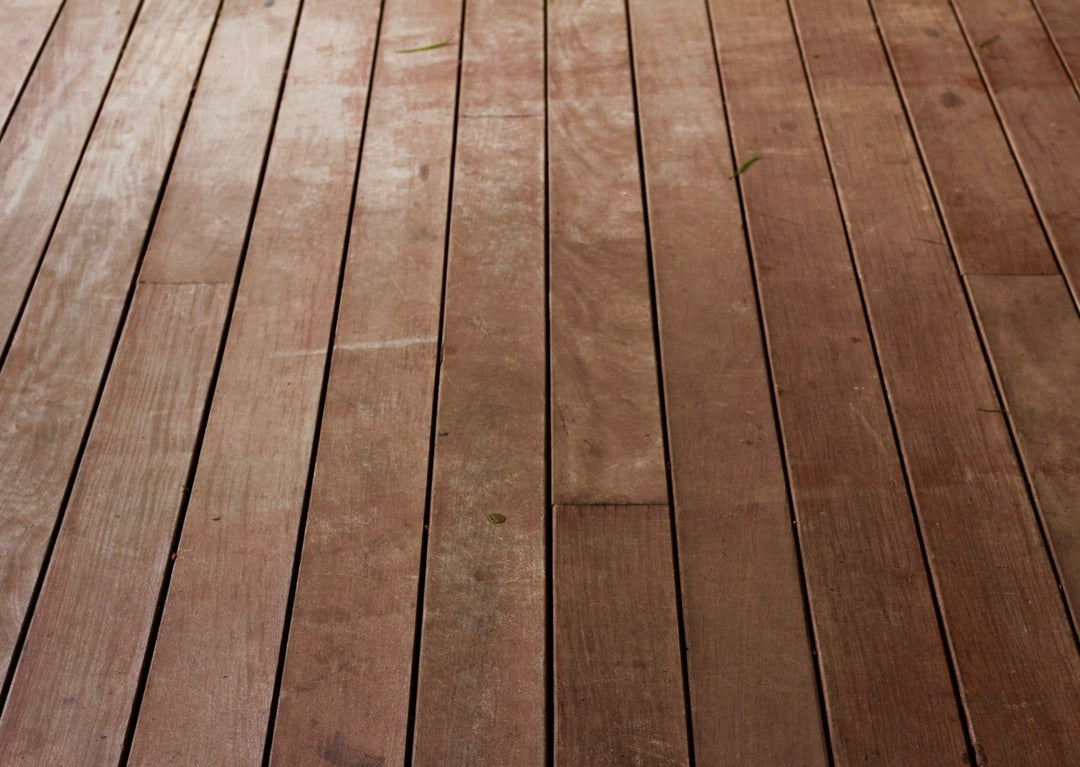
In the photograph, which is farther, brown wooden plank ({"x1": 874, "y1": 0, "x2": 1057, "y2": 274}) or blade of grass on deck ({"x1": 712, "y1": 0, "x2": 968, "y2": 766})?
brown wooden plank ({"x1": 874, "y1": 0, "x2": 1057, "y2": 274})

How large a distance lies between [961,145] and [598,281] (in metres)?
0.82

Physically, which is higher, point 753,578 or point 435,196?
point 435,196

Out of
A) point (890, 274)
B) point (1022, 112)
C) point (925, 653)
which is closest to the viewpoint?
point (925, 653)

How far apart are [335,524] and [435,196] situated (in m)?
0.73

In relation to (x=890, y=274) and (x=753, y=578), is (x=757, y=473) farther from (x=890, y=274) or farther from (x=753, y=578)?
(x=890, y=274)

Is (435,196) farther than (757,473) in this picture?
Yes

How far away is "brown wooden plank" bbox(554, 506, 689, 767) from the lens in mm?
1326

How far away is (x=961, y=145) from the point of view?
6.86 ft

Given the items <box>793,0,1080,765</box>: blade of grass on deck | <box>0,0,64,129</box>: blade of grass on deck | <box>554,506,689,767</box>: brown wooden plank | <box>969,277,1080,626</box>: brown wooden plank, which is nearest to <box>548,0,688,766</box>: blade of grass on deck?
<box>554,506,689,767</box>: brown wooden plank

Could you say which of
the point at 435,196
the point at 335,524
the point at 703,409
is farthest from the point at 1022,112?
the point at 335,524

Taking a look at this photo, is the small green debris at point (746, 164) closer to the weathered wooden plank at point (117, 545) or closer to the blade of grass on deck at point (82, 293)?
the weathered wooden plank at point (117, 545)

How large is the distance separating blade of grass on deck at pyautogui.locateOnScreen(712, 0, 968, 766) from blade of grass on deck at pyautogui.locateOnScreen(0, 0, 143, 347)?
129 centimetres

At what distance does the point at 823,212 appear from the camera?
197cm

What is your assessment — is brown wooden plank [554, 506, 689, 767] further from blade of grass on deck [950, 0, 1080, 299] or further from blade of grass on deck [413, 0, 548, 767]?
blade of grass on deck [950, 0, 1080, 299]
